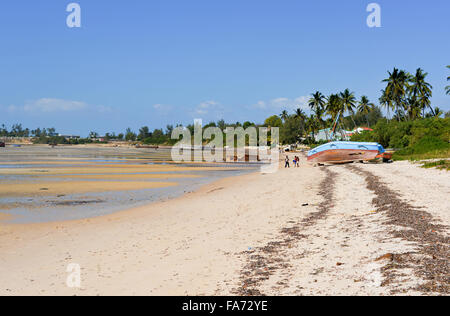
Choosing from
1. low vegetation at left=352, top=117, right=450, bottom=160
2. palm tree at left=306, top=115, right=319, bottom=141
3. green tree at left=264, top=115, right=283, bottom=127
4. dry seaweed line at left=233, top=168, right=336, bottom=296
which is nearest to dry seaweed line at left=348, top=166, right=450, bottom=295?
dry seaweed line at left=233, top=168, right=336, bottom=296

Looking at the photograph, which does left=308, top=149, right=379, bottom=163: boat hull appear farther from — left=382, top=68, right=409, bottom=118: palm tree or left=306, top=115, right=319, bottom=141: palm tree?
left=306, top=115, right=319, bottom=141: palm tree

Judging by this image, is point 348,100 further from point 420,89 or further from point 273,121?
point 273,121

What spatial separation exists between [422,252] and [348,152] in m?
35.6

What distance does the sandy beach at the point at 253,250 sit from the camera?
7008mm

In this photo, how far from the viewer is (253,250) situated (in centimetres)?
974

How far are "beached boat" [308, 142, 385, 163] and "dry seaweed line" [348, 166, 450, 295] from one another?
98.6 ft

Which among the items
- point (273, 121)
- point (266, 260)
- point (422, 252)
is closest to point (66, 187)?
point (266, 260)

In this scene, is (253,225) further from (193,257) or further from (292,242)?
(193,257)

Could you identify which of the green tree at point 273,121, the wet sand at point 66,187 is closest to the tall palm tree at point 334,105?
the green tree at point 273,121

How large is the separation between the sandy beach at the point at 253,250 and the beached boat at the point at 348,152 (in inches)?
980

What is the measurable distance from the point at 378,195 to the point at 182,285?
11.5m

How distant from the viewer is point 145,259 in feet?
31.9

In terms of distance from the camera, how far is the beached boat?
40.9 m
